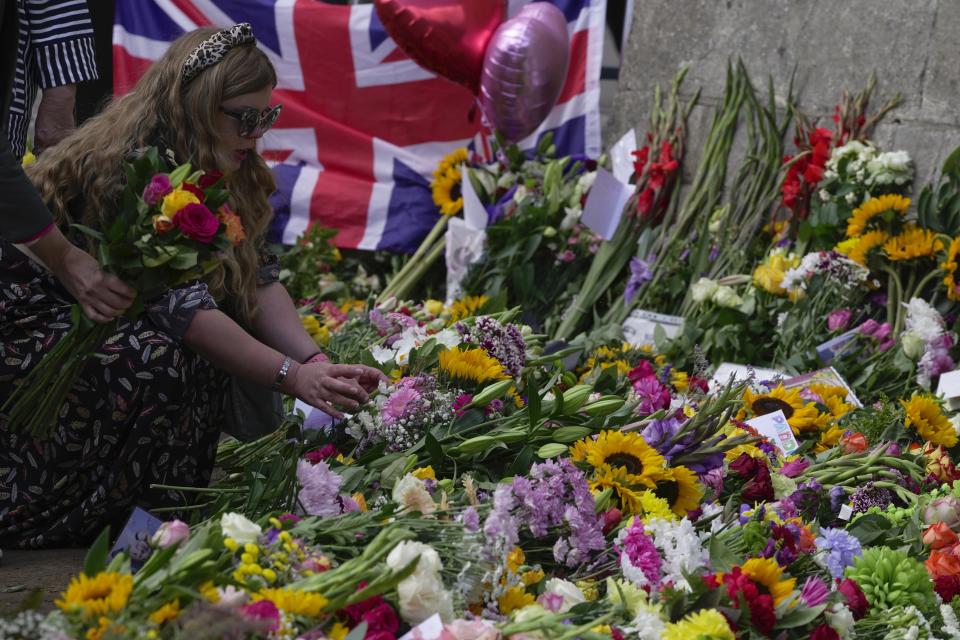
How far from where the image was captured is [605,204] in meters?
4.02

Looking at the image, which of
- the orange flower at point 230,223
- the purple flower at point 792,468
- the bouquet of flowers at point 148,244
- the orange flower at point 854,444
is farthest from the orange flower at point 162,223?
the orange flower at point 854,444

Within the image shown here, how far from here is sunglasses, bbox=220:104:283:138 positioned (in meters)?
2.16

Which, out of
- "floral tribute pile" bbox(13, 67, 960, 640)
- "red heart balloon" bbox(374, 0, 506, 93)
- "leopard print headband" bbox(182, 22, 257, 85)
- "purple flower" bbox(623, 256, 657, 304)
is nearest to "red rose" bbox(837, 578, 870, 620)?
"floral tribute pile" bbox(13, 67, 960, 640)

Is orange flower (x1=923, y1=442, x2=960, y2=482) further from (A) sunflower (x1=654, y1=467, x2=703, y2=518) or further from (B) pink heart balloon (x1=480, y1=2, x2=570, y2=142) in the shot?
(B) pink heart balloon (x1=480, y1=2, x2=570, y2=142)

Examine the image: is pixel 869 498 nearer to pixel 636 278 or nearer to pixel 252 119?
pixel 252 119

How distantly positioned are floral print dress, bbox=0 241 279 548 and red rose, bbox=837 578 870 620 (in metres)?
1.13

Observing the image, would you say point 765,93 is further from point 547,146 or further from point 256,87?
point 256,87

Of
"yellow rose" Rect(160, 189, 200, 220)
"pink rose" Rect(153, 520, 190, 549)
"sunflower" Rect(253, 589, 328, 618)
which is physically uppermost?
"yellow rose" Rect(160, 189, 200, 220)

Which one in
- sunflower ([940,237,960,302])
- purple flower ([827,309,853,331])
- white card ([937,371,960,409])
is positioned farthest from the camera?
purple flower ([827,309,853,331])

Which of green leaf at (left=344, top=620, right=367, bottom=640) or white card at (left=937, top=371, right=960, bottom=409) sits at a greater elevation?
green leaf at (left=344, top=620, right=367, bottom=640)

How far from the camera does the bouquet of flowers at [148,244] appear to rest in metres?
1.75

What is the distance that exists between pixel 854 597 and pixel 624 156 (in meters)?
2.72

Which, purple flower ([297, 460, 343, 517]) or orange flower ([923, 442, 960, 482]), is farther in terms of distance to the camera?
orange flower ([923, 442, 960, 482])

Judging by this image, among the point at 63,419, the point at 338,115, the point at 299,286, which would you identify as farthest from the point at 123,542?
the point at 338,115
